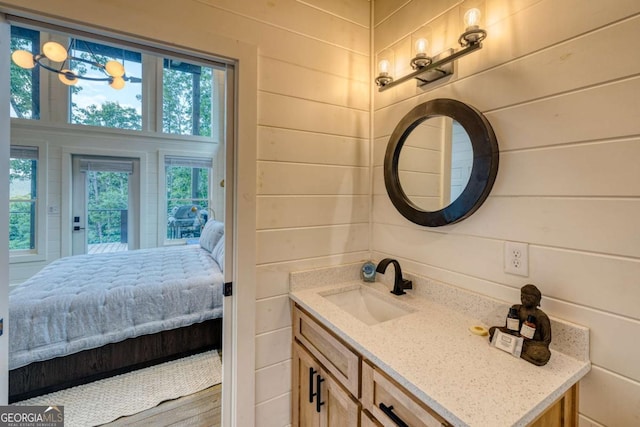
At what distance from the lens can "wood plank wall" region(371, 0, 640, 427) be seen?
29.7 inches

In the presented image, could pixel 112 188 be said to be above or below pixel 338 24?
below

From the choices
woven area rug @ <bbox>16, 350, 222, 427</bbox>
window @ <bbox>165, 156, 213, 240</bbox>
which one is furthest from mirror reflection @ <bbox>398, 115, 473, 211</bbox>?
window @ <bbox>165, 156, 213, 240</bbox>

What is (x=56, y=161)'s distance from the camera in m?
3.75

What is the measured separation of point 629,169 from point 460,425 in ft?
2.61

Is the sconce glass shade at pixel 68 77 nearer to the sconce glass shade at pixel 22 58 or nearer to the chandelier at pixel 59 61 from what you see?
the chandelier at pixel 59 61

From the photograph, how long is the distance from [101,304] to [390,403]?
207 centimetres

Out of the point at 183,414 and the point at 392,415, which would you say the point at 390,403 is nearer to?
the point at 392,415

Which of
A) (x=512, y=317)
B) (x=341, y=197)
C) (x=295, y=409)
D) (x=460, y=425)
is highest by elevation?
(x=341, y=197)

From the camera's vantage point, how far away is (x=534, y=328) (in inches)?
33.0

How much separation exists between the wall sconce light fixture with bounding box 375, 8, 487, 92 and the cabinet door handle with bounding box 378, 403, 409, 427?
1212 millimetres

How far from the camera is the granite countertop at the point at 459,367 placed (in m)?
0.64

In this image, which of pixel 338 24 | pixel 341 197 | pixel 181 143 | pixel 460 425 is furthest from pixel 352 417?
pixel 181 143

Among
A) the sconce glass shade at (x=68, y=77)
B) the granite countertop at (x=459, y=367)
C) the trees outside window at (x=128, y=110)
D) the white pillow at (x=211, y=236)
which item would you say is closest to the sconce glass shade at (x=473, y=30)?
the granite countertop at (x=459, y=367)

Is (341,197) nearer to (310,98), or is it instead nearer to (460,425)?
(310,98)
